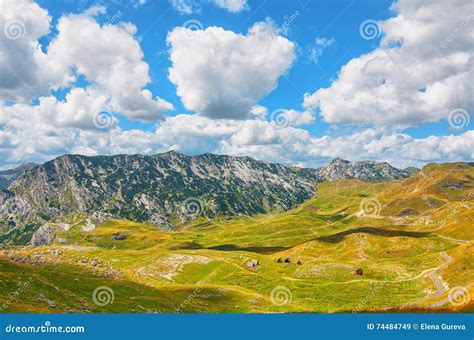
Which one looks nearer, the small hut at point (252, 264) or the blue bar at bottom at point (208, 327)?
the blue bar at bottom at point (208, 327)

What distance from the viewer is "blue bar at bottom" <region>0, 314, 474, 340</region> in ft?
189

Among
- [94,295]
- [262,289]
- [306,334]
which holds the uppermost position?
[262,289]

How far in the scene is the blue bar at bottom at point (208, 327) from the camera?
189ft

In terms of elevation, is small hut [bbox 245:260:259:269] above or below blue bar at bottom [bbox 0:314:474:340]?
above

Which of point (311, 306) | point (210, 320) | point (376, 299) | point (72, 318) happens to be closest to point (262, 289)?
point (311, 306)

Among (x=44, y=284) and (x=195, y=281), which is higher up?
(x=195, y=281)

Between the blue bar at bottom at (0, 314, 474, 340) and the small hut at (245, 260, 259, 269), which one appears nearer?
the blue bar at bottom at (0, 314, 474, 340)

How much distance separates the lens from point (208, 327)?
6706 cm

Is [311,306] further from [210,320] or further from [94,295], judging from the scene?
[94,295]

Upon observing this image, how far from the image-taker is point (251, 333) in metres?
62.7

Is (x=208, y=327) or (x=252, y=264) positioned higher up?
(x=252, y=264)

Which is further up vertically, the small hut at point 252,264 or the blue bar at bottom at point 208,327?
the small hut at point 252,264

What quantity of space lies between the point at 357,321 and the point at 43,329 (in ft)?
176

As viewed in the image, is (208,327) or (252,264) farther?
(252,264)
